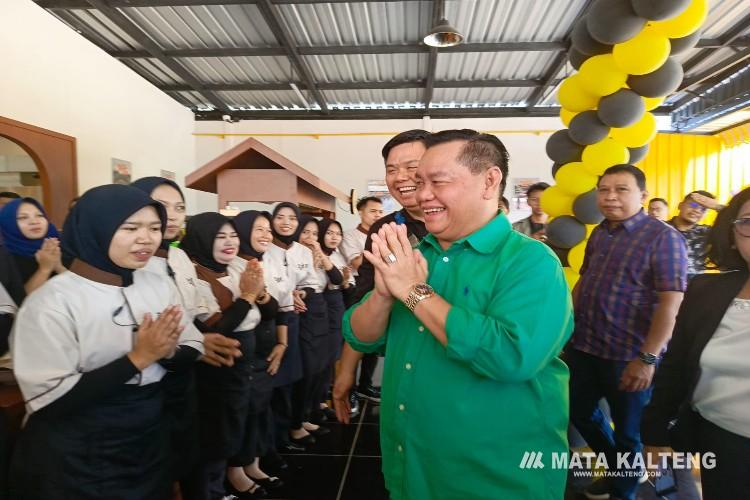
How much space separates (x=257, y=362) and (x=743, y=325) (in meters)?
2.18

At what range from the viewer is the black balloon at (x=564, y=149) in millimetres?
3105

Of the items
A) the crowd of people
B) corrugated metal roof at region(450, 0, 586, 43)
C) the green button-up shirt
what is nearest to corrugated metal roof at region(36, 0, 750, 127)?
corrugated metal roof at region(450, 0, 586, 43)

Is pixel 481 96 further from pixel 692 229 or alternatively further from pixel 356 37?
pixel 692 229

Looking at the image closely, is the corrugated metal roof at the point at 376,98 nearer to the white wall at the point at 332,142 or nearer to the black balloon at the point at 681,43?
the white wall at the point at 332,142

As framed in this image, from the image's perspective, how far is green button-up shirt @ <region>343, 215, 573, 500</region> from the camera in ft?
3.30

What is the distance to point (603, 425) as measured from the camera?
243 centimetres

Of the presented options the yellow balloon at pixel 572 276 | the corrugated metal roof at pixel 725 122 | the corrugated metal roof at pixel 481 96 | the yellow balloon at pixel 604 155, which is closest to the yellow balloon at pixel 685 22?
the yellow balloon at pixel 604 155

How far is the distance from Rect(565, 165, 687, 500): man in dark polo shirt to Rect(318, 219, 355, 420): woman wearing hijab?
2016 millimetres

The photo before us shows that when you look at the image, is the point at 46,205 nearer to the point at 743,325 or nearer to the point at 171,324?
the point at 171,324

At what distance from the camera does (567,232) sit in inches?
119

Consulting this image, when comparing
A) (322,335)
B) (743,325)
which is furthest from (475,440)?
(322,335)

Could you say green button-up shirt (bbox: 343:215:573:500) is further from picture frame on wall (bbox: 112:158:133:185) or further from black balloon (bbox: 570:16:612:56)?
picture frame on wall (bbox: 112:158:133:185)

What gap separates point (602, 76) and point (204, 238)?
8.67 feet

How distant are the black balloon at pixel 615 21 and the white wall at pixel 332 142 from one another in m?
5.48
